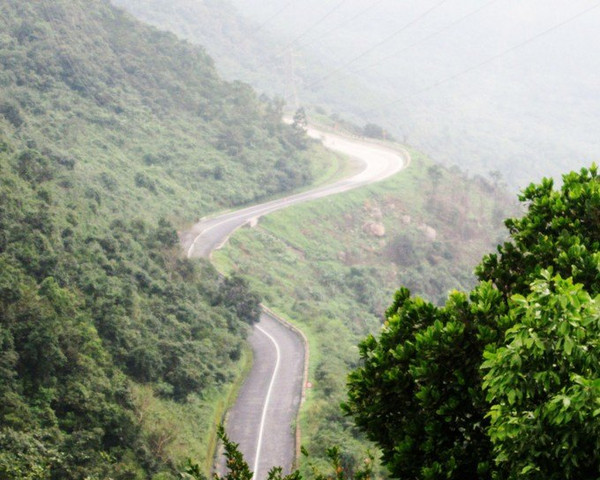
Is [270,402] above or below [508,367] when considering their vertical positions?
below

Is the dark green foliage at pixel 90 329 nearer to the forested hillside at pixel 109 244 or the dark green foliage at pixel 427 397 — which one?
the forested hillside at pixel 109 244

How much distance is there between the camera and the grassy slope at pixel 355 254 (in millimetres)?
51750

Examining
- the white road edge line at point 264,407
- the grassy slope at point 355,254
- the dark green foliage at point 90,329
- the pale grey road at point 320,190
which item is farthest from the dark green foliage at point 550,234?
the pale grey road at point 320,190

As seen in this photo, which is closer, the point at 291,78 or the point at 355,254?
the point at 355,254

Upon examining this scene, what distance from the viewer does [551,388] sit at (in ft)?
27.5

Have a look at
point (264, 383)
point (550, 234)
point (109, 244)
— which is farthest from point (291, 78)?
point (550, 234)

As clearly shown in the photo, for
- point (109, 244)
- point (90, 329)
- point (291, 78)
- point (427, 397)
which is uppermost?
point (291, 78)

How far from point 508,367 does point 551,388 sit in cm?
57

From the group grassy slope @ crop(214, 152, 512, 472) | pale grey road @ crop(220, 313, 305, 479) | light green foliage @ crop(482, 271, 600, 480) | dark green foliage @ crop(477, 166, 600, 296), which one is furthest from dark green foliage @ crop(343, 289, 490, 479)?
grassy slope @ crop(214, 152, 512, 472)

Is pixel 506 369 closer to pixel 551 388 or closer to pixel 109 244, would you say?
pixel 551 388

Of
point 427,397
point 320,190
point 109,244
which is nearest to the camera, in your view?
point 427,397

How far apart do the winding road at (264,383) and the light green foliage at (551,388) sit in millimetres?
25614

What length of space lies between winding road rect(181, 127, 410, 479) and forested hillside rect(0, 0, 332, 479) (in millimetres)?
1684

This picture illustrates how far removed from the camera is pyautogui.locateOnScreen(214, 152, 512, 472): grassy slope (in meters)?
51.8
